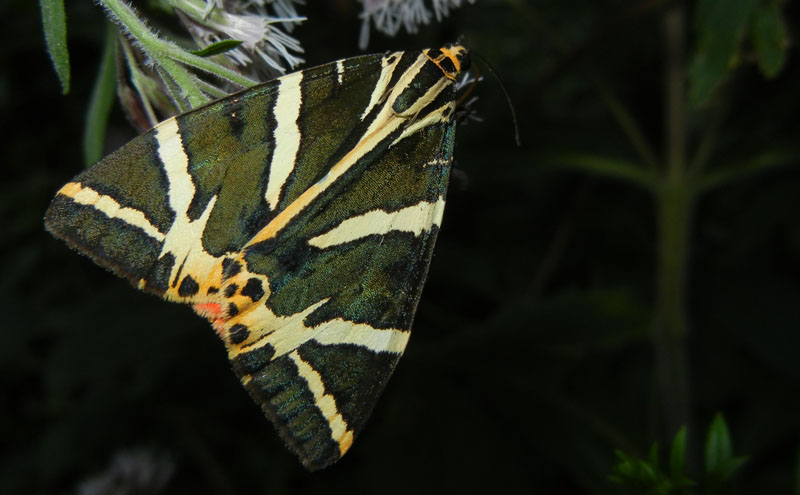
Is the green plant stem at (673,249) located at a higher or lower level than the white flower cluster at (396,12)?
lower

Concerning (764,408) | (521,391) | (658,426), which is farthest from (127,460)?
(764,408)

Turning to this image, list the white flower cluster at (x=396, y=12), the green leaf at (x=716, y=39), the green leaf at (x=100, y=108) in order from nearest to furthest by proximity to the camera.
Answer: the green leaf at (x=100, y=108), the white flower cluster at (x=396, y=12), the green leaf at (x=716, y=39)

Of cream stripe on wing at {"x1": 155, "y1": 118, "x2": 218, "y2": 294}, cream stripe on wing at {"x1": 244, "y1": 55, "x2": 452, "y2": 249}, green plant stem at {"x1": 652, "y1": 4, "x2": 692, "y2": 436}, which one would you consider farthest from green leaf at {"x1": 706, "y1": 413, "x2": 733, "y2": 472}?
green plant stem at {"x1": 652, "y1": 4, "x2": 692, "y2": 436}

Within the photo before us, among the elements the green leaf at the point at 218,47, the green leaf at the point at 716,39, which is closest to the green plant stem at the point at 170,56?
the green leaf at the point at 218,47

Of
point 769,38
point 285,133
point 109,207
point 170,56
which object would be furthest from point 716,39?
point 109,207

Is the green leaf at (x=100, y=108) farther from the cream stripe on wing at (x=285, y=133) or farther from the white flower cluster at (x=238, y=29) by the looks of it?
the cream stripe on wing at (x=285, y=133)

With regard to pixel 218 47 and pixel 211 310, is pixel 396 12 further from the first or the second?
pixel 211 310
